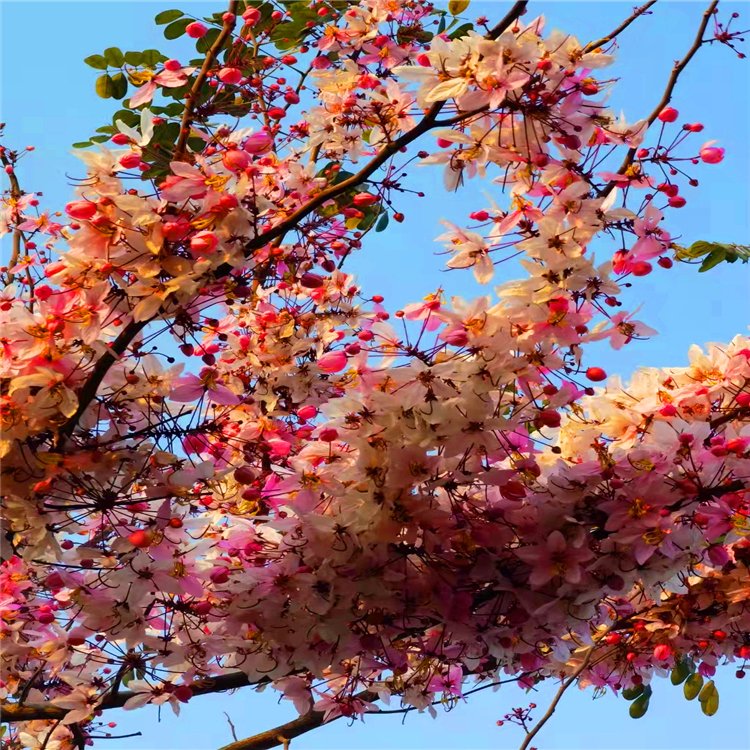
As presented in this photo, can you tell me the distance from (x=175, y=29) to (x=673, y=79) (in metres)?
2.03

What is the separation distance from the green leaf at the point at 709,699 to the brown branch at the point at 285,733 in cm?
174

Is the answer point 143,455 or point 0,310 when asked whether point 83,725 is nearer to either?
point 143,455

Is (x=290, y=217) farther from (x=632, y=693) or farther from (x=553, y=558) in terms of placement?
(x=632, y=693)

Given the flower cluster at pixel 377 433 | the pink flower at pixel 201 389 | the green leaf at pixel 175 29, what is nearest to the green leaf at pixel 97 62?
the green leaf at pixel 175 29

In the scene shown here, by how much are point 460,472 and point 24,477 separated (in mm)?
1052

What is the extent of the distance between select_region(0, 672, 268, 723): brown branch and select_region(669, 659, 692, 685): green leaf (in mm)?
2050

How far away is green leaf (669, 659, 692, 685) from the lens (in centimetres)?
406

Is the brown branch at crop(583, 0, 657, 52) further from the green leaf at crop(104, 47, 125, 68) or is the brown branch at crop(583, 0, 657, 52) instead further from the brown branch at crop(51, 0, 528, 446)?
the green leaf at crop(104, 47, 125, 68)

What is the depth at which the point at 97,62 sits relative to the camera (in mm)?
3443

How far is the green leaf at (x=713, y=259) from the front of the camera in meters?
3.27

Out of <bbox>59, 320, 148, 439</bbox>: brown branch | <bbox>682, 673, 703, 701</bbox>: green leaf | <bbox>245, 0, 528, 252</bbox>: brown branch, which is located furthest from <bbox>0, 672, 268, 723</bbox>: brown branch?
<bbox>682, 673, 703, 701</bbox>: green leaf

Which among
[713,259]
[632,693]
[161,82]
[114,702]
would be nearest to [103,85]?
[161,82]

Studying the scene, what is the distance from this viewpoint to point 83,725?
126 inches

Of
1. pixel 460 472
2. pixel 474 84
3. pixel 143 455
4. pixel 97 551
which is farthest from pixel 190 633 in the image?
pixel 474 84
